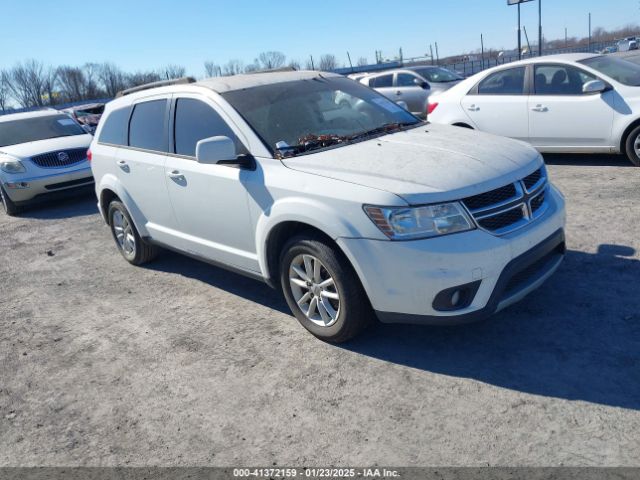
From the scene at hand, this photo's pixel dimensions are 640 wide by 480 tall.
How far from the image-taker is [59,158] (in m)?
9.99

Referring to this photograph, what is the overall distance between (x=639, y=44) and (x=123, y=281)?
2679 inches

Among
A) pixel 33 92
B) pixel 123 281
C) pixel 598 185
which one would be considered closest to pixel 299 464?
pixel 123 281

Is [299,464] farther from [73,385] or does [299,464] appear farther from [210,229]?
[210,229]

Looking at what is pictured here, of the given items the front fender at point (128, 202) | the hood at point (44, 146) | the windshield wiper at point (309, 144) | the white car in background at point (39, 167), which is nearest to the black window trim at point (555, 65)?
the windshield wiper at point (309, 144)

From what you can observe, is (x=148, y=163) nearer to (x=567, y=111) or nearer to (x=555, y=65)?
(x=567, y=111)

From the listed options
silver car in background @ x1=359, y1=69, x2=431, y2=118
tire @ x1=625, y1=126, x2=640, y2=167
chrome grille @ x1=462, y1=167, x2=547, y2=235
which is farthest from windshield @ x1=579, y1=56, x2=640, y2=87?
silver car in background @ x1=359, y1=69, x2=431, y2=118

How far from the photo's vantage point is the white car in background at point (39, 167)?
31.9ft

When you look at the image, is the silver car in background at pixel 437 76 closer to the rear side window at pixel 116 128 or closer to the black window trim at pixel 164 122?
the rear side window at pixel 116 128

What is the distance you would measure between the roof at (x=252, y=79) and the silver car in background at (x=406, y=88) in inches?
395

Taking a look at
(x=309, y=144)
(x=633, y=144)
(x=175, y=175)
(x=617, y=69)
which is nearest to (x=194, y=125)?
(x=175, y=175)

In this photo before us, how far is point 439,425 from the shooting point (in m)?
3.01

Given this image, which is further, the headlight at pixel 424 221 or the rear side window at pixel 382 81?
the rear side window at pixel 382 81

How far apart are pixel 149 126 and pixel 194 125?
80cm

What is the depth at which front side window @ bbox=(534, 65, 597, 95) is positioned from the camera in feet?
25.1
